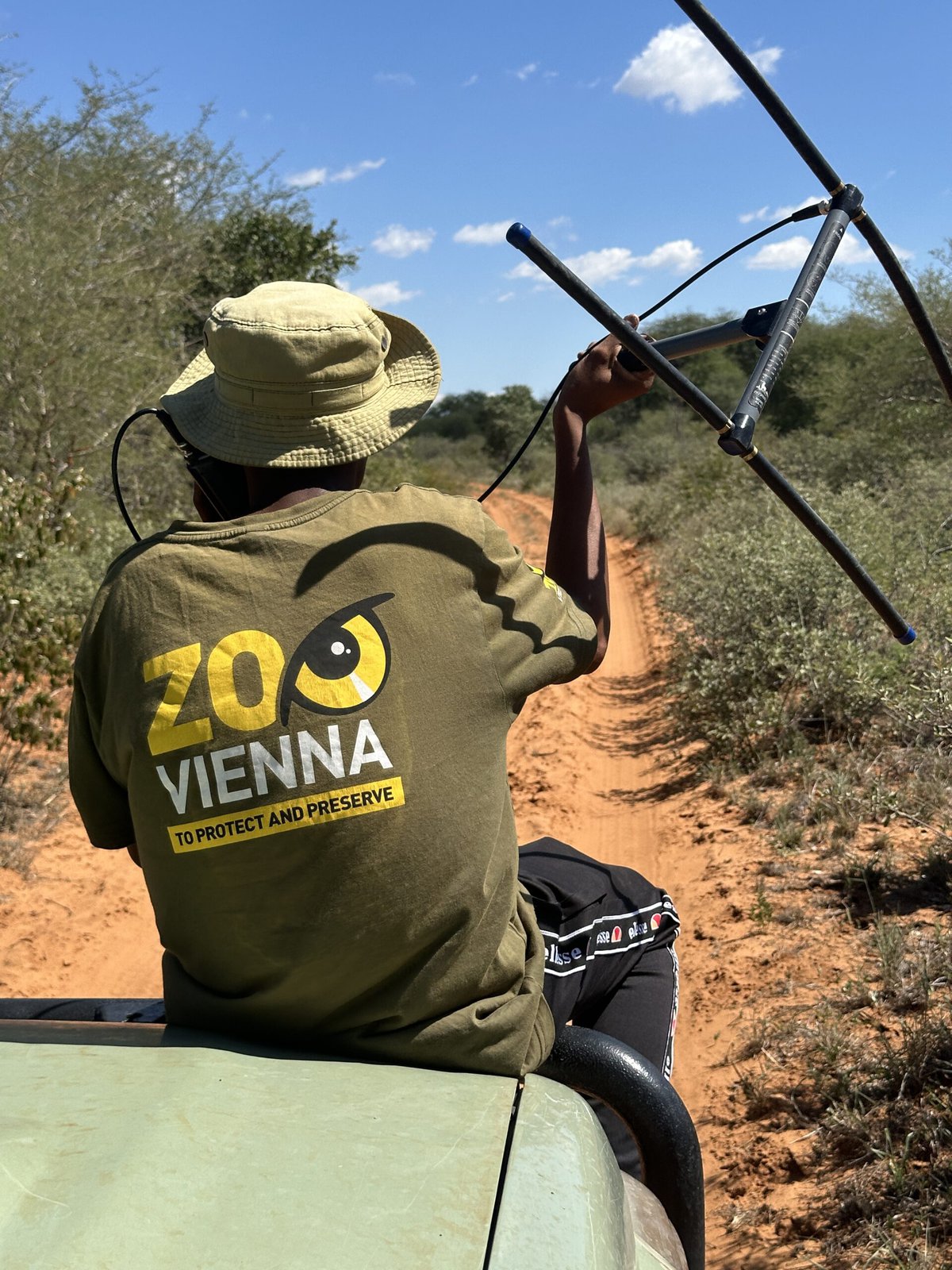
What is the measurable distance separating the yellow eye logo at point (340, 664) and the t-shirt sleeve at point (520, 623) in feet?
0.55

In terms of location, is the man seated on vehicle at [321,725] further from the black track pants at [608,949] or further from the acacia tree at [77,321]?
the acacia tree at [77,321]

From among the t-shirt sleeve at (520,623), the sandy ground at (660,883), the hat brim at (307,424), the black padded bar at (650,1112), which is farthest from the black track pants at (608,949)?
the sandy ground at (660,883)

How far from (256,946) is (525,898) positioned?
1.75ft

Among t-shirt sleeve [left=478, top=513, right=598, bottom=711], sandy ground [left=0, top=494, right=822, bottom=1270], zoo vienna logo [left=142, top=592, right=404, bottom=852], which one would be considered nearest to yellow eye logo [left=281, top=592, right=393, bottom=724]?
zoo vienna logo [left=142, top=592, right=404, bottom=852]

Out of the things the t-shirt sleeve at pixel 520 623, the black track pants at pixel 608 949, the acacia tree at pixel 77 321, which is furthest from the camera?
the acacia tree at pixel 77 321

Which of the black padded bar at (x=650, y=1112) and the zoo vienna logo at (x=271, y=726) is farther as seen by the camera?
the black padded bar at (x=650, y=1112)

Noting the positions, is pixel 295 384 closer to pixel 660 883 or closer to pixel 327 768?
pixel 327 768

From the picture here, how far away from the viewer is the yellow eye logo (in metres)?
1.36

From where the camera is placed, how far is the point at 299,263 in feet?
49.1

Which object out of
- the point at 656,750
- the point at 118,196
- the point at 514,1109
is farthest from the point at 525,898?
the point at 118,196

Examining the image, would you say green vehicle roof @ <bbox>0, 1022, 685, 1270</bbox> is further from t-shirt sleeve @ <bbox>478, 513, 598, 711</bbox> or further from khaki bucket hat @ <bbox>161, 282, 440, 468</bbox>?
khaki bucket hat @ <bbox>161, 282, 440, 468</bbox>

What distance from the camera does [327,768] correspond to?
135cm

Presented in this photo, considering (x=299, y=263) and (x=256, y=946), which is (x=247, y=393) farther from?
(x=299, y=263)

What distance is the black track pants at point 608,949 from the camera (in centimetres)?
190
